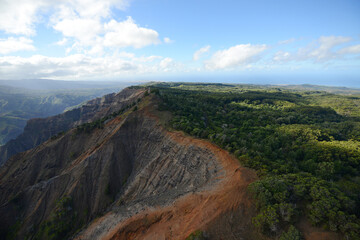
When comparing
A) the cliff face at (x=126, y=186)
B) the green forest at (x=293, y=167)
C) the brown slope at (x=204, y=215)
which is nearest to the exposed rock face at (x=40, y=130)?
the cliff face at (x=126, y=186)

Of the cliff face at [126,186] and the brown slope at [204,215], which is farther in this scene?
the cliff face at [126,186]

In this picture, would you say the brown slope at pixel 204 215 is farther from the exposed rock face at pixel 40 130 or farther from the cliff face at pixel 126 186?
the exposed rock face at pixel 40 130

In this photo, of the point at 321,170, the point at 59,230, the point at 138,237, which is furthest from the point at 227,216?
the point at 59,230

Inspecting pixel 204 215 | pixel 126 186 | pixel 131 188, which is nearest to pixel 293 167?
pixel 204 215

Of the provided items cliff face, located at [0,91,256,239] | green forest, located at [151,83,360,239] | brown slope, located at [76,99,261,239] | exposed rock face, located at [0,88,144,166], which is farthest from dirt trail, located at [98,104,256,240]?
exposed rock face, located at [0,88,144,166]

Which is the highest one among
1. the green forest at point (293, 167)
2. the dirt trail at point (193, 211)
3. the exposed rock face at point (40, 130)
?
the green forest at point (293, 167)

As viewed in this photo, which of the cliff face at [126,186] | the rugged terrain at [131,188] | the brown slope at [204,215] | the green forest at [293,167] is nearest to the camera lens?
the green forest at [293,167]

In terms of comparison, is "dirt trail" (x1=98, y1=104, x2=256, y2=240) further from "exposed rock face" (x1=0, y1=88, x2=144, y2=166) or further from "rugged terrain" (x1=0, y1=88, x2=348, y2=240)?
"exposed rock face" (x1=0, y1=88, x2=144, y2=166)
